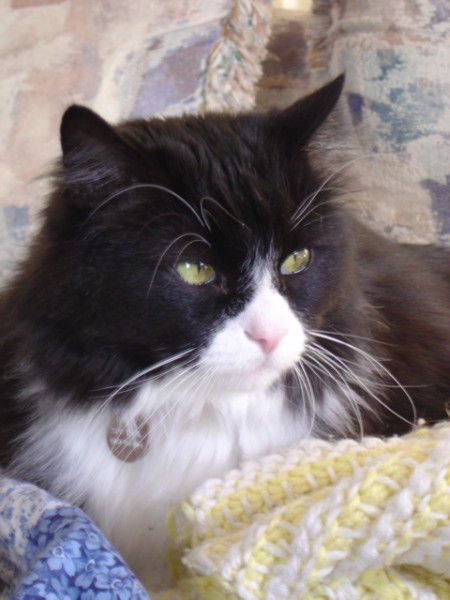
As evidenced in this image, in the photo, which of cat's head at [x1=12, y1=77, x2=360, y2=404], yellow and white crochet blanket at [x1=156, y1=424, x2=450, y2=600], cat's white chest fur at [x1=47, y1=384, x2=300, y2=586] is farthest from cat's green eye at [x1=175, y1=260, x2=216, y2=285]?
yellow and white crochet blanket at [x1=156, y1=424, x2=450, y2=600]

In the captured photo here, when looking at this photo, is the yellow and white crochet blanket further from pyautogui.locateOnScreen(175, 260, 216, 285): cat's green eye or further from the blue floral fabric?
pyautogui.locateOnScreen(175, 260, 216, 285): cat's green eye

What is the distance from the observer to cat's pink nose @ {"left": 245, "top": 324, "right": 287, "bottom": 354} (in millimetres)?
985

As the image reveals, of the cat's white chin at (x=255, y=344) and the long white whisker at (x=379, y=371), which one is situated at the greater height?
the cat's white chin at (x=255, y=344)

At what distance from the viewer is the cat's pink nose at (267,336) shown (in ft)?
3.23

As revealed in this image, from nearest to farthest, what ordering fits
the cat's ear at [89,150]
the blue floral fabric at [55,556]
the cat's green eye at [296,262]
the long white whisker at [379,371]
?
1. the blue floral fabric at [55,556]
2. the cat's ear at [89,150]
3. the cat's green eye at [296,262]
4. the long white whisker at [379,371]

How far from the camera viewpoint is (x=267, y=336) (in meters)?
0.98

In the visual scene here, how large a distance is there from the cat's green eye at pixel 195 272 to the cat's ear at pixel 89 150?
0.17 metres

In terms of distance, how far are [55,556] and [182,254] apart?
43 cm

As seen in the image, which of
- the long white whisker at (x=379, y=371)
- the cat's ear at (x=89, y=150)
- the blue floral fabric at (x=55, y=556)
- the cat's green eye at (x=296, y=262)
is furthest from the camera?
the long white whisker at (x=379, y=371)

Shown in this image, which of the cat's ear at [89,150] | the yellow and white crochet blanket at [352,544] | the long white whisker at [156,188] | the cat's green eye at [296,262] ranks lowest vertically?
the yellow and white crochet blanket at [352,544]

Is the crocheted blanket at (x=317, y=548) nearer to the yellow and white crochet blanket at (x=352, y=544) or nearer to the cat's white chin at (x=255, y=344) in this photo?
the yellow and white crochet blanket at (x=352, y=544)

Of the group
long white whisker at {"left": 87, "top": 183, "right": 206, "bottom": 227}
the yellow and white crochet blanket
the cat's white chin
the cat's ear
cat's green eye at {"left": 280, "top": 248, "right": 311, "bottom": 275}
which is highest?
the cat's ear

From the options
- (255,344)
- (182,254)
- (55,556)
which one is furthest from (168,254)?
(55,556)

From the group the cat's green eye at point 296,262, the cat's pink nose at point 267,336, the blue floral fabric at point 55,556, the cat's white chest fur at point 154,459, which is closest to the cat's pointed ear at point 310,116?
the cat's green eye at point 296,262
